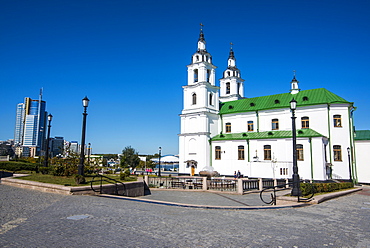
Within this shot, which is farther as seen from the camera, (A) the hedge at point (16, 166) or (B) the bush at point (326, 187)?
(A) the hedge at point (16, 166)

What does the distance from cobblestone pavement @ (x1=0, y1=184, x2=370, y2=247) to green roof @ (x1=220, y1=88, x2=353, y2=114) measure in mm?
29711

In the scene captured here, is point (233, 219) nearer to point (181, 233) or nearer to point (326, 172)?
point (181, 233)

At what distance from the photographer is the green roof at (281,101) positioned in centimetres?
3709

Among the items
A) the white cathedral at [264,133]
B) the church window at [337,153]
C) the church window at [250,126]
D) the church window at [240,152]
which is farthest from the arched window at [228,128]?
the church window at [337,153]

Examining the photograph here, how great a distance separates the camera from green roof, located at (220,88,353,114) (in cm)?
3709

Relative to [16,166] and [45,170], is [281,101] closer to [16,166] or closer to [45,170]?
[45,170]

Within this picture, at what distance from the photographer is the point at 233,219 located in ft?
29.5

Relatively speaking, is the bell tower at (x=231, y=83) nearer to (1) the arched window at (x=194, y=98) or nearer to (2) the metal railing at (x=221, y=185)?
(1) the arched window at (x=194, y=98)

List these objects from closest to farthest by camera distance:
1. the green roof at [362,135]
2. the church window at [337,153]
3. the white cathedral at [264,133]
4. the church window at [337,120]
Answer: the white cathedral at [264,133] < the church window at [337,153] < the church window at [337,120] < the green roof at [362,135]

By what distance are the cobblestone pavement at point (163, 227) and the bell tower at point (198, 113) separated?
105 feet

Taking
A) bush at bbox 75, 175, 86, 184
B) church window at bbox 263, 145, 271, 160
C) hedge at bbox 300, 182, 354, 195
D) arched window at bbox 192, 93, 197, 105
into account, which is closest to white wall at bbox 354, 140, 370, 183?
church window at bbox 263, 145, 271, 160

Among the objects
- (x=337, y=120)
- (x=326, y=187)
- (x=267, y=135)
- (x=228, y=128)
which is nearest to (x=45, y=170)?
(x=326, y=187)

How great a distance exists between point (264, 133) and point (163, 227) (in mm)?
34991

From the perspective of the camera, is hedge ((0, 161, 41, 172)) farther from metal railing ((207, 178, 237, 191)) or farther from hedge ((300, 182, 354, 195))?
hedge ((300, 182, 354, 195))
